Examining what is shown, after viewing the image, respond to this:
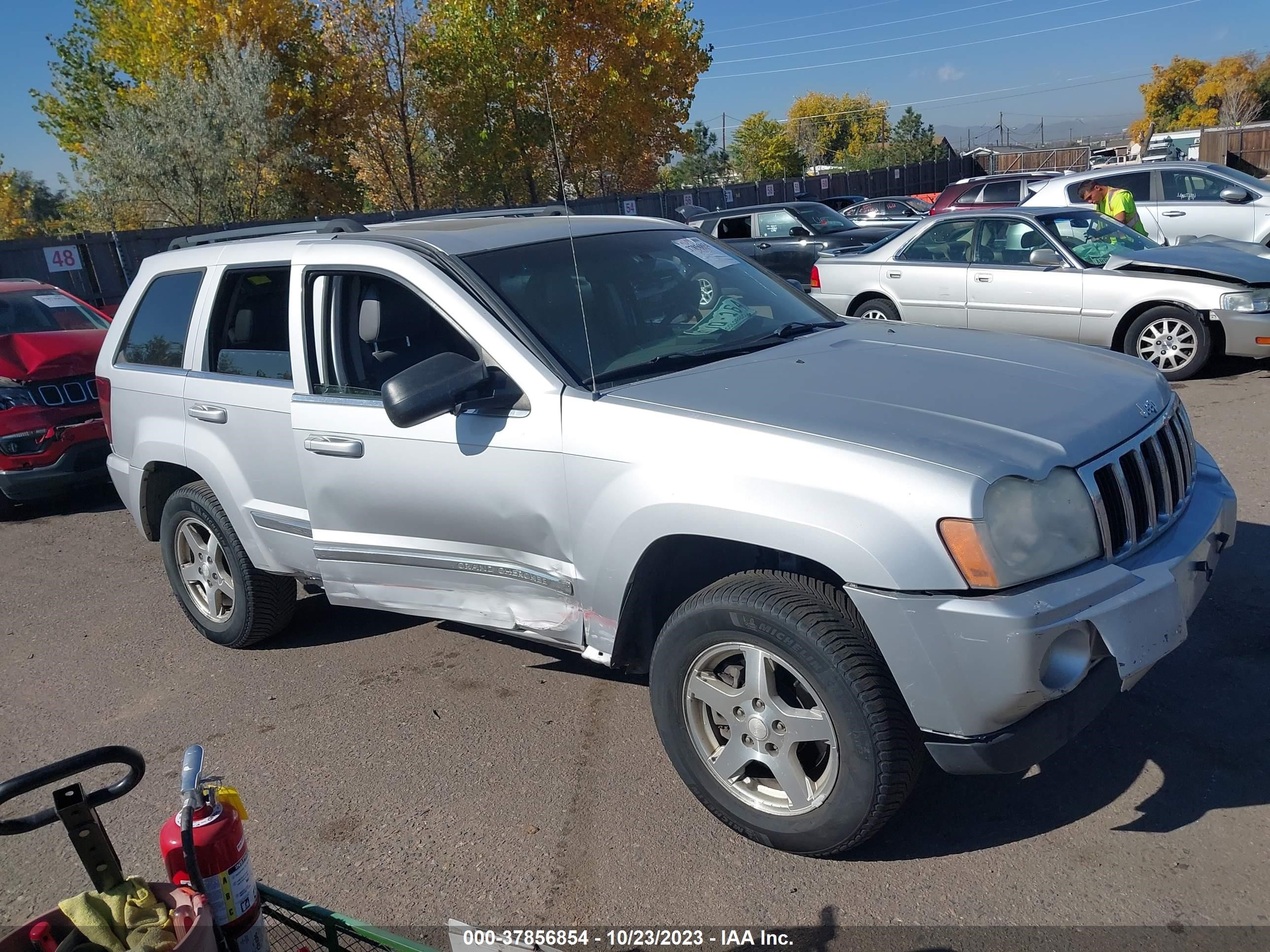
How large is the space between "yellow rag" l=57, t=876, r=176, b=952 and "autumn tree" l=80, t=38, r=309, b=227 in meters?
24.9

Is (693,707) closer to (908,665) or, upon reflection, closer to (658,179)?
(908,665)

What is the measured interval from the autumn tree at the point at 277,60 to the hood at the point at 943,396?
85.2ft

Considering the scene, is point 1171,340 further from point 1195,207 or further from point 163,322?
point 163,322

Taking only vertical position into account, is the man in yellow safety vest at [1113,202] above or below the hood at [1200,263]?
above

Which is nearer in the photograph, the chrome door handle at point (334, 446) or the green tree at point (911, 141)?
the chrome door handle at point (334, 446)

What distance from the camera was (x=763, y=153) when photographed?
221 feet

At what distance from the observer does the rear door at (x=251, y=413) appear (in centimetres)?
418

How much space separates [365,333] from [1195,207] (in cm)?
1265

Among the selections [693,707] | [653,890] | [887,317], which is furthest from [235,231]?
[887,317]

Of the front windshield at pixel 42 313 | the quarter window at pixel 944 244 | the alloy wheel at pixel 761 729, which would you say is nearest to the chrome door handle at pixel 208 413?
the alloy wheel at pixel 761 729

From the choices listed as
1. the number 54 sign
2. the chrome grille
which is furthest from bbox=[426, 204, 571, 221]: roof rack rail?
the number 54 sign

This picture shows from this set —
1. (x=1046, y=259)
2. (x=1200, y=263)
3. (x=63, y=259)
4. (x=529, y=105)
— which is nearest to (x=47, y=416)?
(x=1046, y=259)

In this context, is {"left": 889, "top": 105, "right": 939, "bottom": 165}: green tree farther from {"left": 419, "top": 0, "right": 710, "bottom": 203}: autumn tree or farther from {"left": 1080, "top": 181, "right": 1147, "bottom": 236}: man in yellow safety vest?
{"left": 1080, "top": 181, "right": 1147, "bottom": 236}: man in yellow safety vest

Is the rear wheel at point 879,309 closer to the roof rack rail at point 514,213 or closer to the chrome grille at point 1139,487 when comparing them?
the roof rack rail at point 514,213
